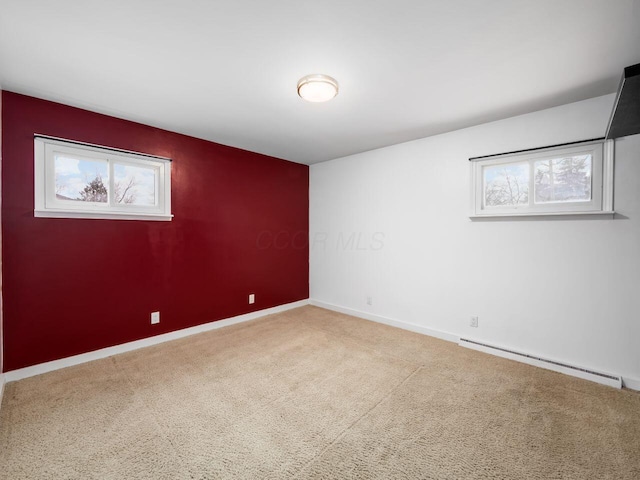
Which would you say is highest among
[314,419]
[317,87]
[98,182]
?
[317,87]

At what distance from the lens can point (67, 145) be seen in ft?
8.74

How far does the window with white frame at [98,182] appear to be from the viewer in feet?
8.44

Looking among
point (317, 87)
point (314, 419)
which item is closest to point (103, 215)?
point (317, 87)

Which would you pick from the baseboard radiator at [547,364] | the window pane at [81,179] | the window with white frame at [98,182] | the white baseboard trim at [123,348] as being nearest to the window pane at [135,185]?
the window with white frame at [98,182]

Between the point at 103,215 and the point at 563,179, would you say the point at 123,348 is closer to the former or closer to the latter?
the point at 103,215

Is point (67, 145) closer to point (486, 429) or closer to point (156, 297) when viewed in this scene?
point (156, 297)

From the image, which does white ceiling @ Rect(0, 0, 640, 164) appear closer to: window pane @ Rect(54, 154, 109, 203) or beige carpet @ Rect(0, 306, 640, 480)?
window pane @ Rect(54, 154, 109, 203)

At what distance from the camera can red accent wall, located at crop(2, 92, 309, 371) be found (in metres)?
2.46

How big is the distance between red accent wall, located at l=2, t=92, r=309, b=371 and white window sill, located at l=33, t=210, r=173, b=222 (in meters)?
0.05

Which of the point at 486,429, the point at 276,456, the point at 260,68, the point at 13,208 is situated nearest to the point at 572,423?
the point at 486,429

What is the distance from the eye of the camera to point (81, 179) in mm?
2795

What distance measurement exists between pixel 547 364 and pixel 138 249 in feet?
14.5

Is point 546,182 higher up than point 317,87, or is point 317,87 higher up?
point 317,87

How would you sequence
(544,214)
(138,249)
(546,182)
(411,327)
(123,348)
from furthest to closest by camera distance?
1. (411,327)
2. (138,249)
3. (123,348)
4. (546,182)
5. (544,214)
